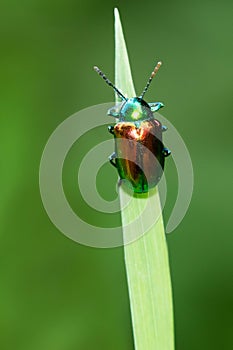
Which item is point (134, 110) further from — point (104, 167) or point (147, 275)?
point (104, 167)

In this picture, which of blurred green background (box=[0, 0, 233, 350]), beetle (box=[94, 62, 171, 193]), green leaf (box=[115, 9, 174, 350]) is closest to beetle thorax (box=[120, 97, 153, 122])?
beetle (box=[94, 62, 171, 193])

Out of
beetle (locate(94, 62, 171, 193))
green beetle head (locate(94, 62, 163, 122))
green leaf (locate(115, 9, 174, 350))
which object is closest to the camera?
green leaf (locate(115, 9, 174, 350))

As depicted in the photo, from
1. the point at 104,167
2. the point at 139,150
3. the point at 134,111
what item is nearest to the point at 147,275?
the point at 139,150

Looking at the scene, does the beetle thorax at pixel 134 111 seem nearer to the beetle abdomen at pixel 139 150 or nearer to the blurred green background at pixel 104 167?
the beetle abdomen at pixel 139 150

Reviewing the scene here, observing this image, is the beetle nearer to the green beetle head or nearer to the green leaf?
the green beetle head

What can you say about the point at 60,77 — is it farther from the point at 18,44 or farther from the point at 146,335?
the point at 146,335

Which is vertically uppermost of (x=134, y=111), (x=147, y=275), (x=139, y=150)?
(x=134, y=111)

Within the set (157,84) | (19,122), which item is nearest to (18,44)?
(19,122)
